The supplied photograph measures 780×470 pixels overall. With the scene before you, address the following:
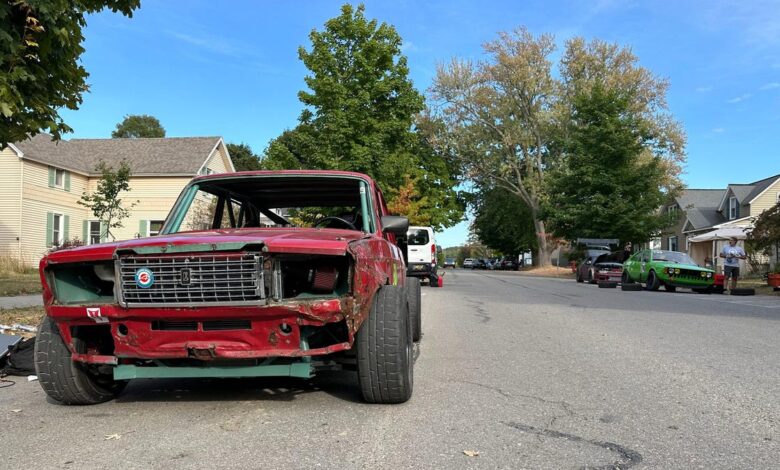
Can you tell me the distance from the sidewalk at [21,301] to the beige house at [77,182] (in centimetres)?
1402

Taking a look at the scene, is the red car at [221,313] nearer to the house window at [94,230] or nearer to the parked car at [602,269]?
the parked car at [602,269]

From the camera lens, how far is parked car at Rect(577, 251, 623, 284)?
83.2 ft

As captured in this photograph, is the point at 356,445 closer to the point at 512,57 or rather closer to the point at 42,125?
the point at 42,125

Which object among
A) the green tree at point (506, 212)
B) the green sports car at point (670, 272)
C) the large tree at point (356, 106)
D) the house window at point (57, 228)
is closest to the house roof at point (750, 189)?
the green tree at point (506, 212)

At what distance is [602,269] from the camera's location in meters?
26.0

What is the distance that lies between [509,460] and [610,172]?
33782 mm

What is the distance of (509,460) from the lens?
11.0 ft

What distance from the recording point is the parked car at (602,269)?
25.4 meters

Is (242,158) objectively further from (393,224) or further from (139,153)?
(393,224)

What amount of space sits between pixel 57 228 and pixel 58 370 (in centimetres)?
2876

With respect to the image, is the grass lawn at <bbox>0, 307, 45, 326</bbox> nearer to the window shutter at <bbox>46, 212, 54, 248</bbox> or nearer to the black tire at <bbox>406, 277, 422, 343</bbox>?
the black tire at <bbox>406, 277, 422, 343</bbox>

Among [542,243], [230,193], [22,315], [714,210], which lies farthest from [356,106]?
[714,210]

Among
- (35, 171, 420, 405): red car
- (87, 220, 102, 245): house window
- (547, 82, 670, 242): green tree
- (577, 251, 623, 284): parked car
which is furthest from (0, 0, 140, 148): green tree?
(547, 82, 670, 242): green tree

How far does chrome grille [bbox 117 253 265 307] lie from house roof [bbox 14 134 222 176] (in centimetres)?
2913
